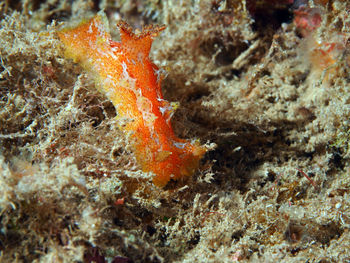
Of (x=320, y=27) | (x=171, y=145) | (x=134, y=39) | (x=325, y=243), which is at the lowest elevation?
(x=325, y=243)

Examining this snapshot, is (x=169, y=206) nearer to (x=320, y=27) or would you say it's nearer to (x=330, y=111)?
(x=330, y=111)

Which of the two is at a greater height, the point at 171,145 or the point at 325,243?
the point at 171,145

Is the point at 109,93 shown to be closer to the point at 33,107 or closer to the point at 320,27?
the point at 33,107

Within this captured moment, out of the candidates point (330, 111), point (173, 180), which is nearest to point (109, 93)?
point (173, 180)

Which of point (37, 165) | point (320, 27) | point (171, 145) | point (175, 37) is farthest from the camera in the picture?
point (175, 37)

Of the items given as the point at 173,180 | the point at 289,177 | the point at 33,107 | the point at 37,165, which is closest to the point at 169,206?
the point at 173,180

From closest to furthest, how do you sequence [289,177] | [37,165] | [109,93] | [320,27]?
[37,165] → [109,93] → [289,177] → [320,27]

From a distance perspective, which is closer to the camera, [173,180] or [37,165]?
A: [37,165]
